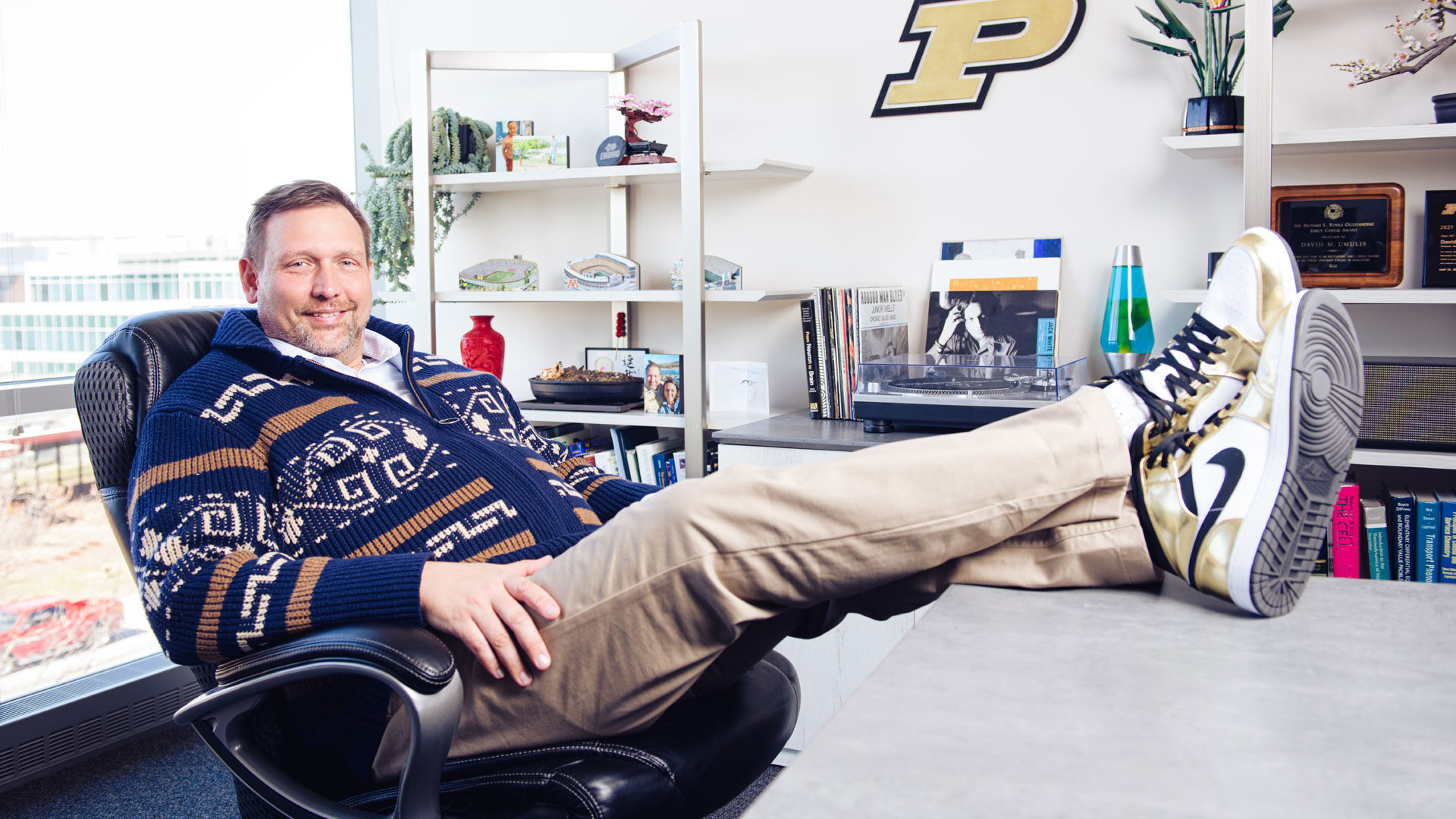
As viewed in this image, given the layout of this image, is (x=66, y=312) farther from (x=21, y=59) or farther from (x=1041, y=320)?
(x=1041, y=320)

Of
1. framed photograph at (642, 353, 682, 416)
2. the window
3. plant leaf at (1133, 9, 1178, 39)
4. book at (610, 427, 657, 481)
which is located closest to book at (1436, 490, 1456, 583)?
plant leaf at (1133, 9, 1178, 39)

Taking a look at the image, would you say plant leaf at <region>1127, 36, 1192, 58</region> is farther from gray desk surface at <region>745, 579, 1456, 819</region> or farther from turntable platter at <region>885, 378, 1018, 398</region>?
gray desk surface at <region>745, 579, 1456, 819</region>

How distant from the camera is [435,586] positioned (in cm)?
118

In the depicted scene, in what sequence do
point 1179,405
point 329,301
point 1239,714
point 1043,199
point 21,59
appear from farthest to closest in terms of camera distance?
point 1043,199, point 21,59, point 329,301, point 1179,405, point 1239,714

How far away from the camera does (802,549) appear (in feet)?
3.38

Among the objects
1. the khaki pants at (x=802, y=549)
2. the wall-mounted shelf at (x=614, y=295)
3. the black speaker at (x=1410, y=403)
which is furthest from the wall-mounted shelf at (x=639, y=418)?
the khaki pants at (x=802, y=549)

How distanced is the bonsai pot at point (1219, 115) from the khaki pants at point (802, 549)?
1.29 m

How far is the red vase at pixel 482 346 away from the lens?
9.18 ft

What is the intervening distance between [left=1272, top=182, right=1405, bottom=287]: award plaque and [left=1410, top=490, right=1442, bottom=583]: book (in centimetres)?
44

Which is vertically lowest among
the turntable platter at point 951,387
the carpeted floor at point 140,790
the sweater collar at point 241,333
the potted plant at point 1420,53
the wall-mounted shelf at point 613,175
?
the carpeted floor at point 140,790

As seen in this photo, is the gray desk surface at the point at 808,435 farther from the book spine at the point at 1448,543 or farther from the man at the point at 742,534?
the book spine at the point at 1448,543

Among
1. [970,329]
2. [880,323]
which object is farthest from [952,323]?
[880,323]

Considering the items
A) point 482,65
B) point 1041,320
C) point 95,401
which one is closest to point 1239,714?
point 95,401

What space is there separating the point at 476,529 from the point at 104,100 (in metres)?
1.78
